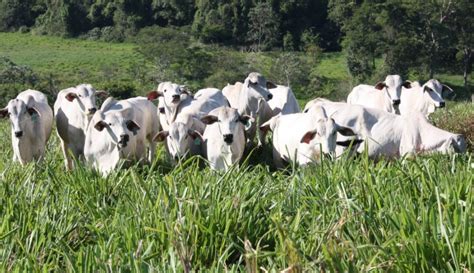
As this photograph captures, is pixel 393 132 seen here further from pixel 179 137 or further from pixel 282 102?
pixel 282 102

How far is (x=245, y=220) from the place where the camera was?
435 centimetres

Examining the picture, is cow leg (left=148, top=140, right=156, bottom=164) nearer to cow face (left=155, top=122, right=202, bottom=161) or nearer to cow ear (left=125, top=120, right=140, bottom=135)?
cow face (left=155, top=122, right=202, bottom=161)

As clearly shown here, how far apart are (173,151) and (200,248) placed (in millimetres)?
4621

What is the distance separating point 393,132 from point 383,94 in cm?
410

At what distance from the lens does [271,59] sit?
2340 inches

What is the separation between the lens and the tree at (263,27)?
66.2 metres

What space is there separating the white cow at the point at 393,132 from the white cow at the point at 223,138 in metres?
1.16

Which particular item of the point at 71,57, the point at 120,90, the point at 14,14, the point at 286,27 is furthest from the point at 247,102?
the point at 14,14

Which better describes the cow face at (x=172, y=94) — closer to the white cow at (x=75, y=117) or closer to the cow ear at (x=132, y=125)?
the white cow at (x=75, y=117)

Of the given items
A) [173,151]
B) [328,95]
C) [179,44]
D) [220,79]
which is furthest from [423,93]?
[179,44]

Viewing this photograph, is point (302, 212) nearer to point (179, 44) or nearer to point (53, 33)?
point (179, 44)

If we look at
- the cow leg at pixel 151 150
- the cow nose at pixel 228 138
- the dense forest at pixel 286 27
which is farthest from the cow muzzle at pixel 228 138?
the dense forest at pixel 286 27

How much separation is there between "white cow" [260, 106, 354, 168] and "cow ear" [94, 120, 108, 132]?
2.07m

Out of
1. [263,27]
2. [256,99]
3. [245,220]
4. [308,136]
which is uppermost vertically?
[245,220]
